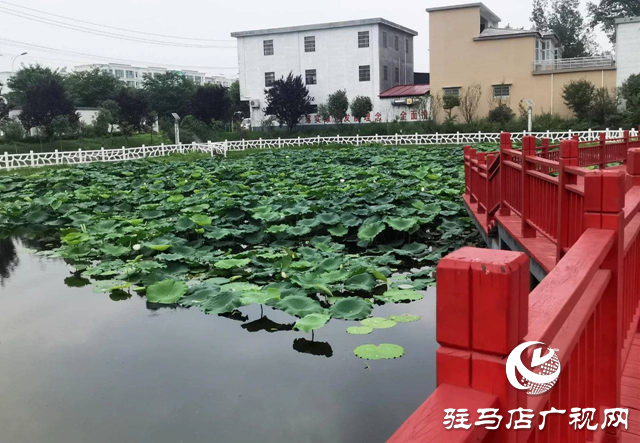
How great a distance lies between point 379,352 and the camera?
408cm

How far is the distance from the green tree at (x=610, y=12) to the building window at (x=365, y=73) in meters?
20.3

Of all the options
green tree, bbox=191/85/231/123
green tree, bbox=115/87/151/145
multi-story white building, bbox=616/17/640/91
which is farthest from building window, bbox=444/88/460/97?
green tree, bbox=115/87/151/145

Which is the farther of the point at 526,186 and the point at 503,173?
the point at 503,173

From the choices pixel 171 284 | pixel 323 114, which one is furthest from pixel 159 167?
pixel 323 114

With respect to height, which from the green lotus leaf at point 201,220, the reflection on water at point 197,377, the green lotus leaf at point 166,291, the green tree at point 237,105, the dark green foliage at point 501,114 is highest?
the green tree at point 237,105

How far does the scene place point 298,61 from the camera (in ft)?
119

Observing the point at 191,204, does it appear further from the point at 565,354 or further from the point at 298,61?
the point at 298,61

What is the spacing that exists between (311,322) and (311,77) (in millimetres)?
33371

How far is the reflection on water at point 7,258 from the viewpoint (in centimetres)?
693

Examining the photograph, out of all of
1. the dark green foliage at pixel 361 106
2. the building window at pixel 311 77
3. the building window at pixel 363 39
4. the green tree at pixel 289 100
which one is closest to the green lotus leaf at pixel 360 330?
the dark green foliage at pixel 361 106

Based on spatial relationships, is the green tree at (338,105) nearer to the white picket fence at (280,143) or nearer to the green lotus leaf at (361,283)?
the white picket fence at (280,143)

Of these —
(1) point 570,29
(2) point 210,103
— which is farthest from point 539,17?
(2) point 210,103

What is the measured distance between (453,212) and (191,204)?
398cm

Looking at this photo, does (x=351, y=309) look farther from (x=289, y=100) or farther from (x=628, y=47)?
(x=289, y=100)
